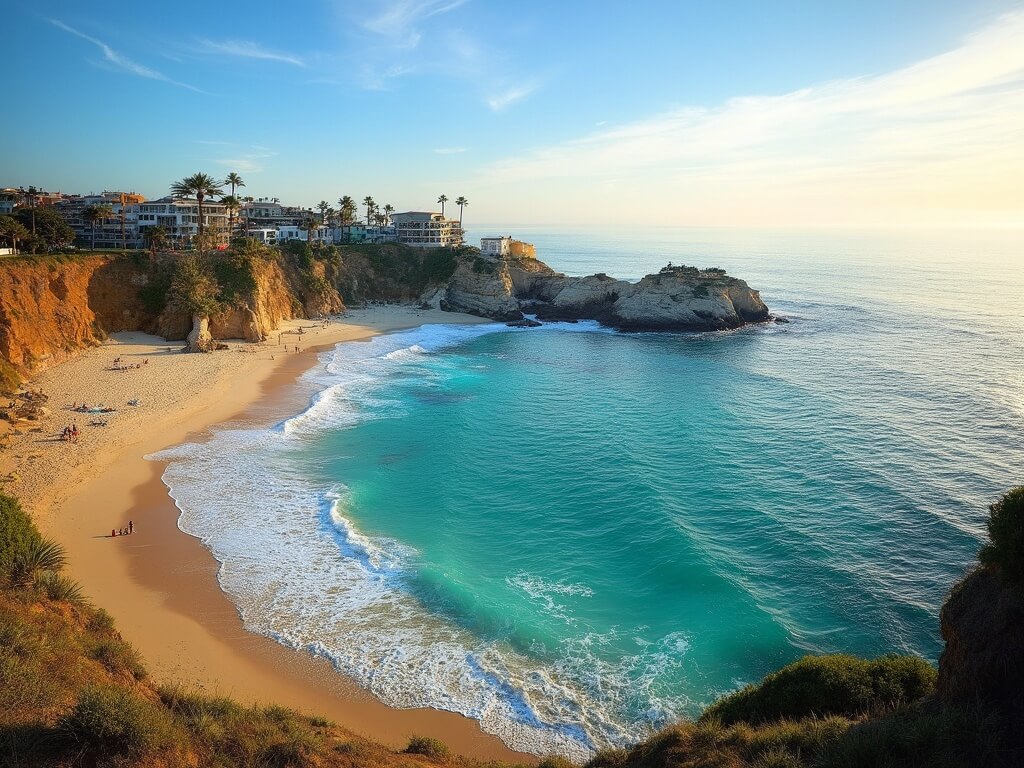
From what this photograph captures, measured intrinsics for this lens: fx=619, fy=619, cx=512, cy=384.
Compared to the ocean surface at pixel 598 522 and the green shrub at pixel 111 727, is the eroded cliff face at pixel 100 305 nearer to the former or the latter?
the ocean surface at pixel 598 522

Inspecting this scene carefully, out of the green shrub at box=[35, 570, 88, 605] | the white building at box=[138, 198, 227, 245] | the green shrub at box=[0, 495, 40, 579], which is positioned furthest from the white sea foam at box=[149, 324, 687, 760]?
the white building at box=[138, 198, 227, 245]

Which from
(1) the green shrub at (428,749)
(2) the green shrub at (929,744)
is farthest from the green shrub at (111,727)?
(2) the green shrub at (929,744)

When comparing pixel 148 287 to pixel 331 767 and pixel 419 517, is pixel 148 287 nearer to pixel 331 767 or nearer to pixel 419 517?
pixel 419 517

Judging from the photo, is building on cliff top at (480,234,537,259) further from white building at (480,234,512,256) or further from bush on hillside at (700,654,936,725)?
bush on hillside at (700,654,936,725)

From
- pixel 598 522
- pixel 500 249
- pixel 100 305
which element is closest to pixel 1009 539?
pixel 598 522

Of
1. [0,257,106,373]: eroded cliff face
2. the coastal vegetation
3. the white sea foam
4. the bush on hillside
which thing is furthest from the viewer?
[0,257,106,373]: eroded cliff face

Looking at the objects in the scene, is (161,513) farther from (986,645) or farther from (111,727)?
(986,645)

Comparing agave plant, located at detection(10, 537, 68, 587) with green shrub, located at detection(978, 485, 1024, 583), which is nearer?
green shrub, located at detection(978, 485, 1024, 583)

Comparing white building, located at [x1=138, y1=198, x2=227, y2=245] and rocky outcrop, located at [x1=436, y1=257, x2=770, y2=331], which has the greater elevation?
white building, located at [x1=138, y1=198, x2=227, y2=245]
